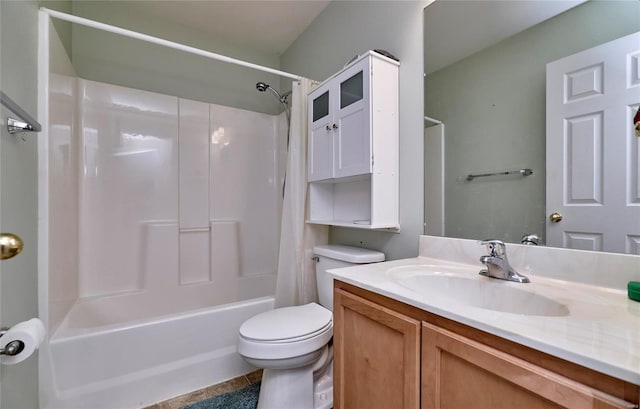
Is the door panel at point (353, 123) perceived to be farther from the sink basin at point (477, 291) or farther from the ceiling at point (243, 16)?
the ceiling at point (243, 16)

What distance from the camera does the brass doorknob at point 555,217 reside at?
0.87m

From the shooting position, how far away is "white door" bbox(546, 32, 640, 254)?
749 millimetres

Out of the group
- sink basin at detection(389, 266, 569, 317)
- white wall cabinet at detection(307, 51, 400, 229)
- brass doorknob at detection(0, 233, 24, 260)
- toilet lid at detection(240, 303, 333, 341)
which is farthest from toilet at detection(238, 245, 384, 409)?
brass doorknob at detection(0, 233, 24, 260)

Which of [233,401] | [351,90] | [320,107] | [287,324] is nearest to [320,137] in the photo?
[320,107]

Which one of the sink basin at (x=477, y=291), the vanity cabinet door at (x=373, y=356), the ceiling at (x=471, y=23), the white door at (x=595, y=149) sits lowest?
the vanity cabinet door at (x=373, y=356)

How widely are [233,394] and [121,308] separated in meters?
1.07

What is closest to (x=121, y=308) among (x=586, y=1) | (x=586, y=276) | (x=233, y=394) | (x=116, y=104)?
(x=233, y=394)

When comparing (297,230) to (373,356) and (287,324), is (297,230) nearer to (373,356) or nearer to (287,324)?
(287,324)

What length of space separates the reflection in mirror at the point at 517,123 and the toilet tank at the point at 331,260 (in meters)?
0.33

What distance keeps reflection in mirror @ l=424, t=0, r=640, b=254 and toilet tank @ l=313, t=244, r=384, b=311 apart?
12.8 inches

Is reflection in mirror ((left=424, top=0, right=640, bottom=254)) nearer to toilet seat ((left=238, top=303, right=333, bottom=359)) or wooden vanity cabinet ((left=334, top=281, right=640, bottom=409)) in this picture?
wooden vanity cabinet ((left=334, top=281, right=640, bottom=409))

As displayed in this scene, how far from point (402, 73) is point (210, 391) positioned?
6.50ft

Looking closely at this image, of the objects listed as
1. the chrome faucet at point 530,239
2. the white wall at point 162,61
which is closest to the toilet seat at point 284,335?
the chrome faucet at point 530,239

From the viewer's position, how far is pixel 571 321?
55 cm
